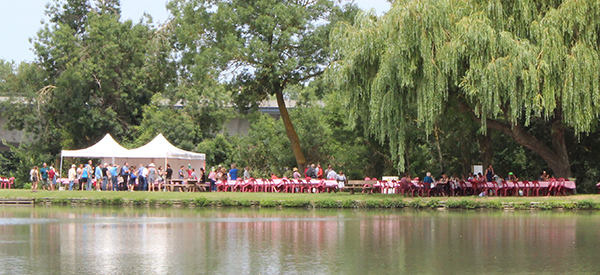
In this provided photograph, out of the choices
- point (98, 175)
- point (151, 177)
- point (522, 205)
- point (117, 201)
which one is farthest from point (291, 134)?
point (522, 205)

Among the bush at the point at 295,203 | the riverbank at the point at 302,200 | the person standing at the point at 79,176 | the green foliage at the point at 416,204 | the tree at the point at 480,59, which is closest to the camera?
the tree at the point at 480,59

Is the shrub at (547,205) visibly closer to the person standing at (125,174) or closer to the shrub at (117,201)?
the shrub at (117,201)

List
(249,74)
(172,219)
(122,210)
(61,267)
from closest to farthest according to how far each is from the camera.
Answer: (61,267)
(172,219)
(122,210)
(249,74)

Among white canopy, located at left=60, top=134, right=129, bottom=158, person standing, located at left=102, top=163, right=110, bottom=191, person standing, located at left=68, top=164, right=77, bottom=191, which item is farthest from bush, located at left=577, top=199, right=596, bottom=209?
person standing, located at left=68, top=164, right=77, bottom=191

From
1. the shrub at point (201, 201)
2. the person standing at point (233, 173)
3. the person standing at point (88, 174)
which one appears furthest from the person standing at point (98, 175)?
the shrub at point (201, 201)

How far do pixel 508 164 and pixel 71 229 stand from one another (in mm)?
26229

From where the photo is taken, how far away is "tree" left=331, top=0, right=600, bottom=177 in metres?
25.4

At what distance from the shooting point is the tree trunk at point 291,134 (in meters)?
40.9

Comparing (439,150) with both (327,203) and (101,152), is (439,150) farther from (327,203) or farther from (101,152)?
(101,152)

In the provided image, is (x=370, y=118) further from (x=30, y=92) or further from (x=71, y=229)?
(x=30, y=92)

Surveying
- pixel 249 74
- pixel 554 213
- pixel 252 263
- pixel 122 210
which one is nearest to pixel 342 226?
pixel 252 263

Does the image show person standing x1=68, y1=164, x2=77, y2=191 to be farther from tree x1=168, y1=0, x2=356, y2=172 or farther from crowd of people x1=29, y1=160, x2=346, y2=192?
tree x1=168, y1=0, x2=356, y2=172

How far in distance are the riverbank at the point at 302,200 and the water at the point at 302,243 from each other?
1941 millimetres

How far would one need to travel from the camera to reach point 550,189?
29.9 metres
